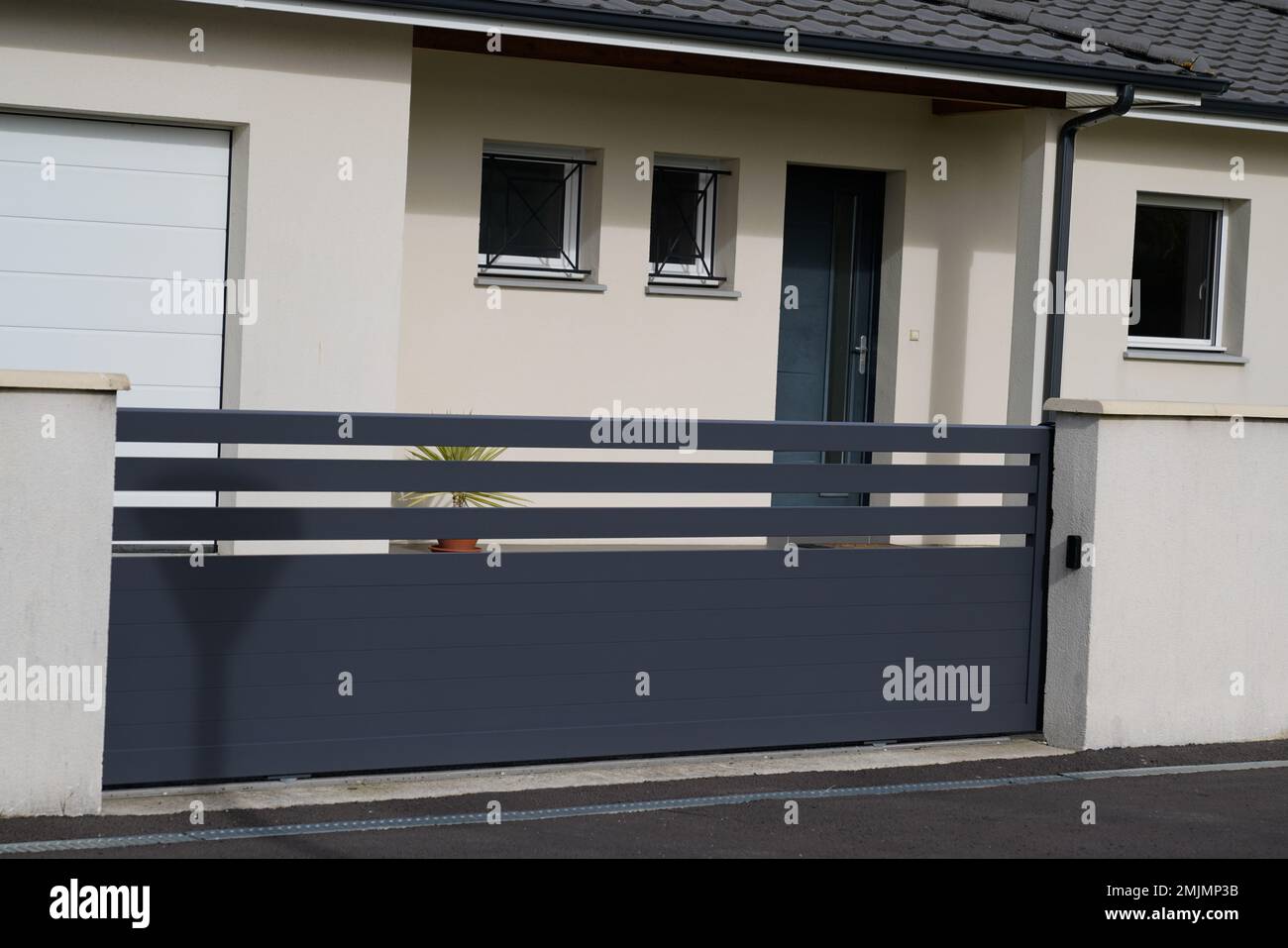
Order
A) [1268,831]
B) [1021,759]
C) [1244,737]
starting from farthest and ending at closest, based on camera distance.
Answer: [1244,737], [1021,759], [1268,831]

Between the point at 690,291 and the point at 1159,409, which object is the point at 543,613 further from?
the point at 690,291

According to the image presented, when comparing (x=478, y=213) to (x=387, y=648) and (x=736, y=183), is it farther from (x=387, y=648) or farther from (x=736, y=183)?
(x=387, y=648)

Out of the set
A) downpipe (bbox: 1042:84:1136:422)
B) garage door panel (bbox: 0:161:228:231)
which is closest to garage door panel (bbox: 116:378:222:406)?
garage door panel (bbox: 0:161:228:231)

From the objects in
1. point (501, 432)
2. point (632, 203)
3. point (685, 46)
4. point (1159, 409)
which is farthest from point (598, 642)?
point (632, 203)

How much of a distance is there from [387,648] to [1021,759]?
3.24 metres

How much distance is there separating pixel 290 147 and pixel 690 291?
12.1 ft

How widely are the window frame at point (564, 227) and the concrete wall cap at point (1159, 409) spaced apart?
4355 millimetres

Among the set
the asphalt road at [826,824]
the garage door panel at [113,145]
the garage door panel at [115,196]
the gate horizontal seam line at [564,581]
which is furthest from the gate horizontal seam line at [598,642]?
the garage door panel at [113,145]

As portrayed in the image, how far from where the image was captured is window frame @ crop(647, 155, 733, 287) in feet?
40.4

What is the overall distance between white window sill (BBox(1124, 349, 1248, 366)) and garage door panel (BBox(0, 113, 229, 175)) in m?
7.22

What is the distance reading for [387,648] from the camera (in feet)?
24.2
